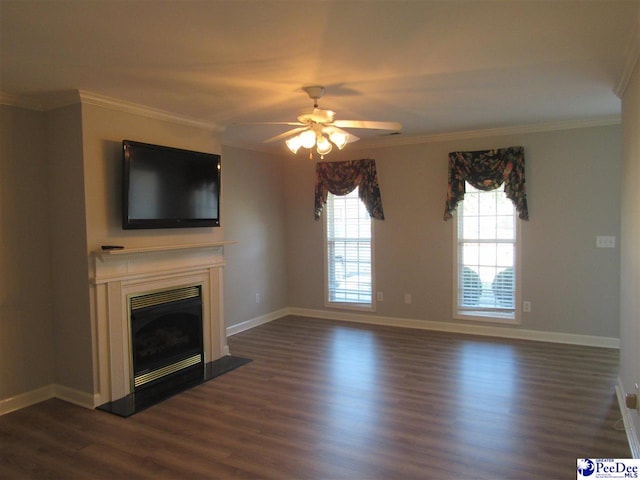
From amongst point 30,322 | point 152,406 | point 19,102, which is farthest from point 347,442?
point 19,102

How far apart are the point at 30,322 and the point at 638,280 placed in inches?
177

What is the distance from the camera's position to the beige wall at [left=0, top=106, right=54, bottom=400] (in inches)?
140

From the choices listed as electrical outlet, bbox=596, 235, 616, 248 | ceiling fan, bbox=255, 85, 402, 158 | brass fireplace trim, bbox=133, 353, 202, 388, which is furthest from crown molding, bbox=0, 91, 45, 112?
electrical outlet, bbox=596, 235, 616, 248

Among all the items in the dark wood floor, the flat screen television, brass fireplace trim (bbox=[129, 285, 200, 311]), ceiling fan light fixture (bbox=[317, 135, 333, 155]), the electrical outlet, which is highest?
ceiling fan light fixture (bbox=[317, 135, 333, 155])

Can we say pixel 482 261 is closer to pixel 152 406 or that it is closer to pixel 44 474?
pixel 152 406

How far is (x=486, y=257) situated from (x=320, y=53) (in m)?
3.81

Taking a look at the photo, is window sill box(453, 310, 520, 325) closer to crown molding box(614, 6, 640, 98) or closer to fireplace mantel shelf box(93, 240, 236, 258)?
crown molding box(614, 6, 640, 98)

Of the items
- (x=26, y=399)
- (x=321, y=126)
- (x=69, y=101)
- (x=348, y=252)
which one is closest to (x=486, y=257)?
(x=348, y=252)

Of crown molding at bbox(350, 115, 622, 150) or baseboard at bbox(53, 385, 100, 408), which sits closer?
baseboard at bbox(53, 385, 100, 408)

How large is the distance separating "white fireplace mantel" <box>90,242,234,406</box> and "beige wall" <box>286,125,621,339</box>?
280cm

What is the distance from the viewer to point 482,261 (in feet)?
18.4

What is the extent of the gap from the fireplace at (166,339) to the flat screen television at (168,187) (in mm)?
692

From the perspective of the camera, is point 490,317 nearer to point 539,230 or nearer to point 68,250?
point 539,230

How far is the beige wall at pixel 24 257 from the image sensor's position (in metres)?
3.55
